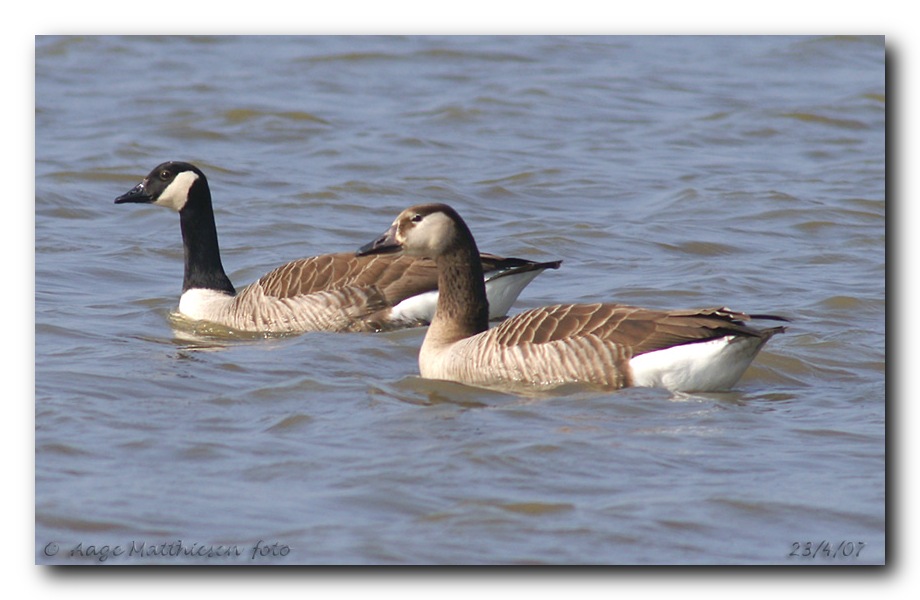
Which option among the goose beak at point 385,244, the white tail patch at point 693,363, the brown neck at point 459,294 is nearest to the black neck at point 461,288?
the brown neck at point 459,294

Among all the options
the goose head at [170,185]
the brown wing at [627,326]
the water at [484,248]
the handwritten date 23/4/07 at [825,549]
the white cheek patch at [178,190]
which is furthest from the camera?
the white cheek patch at [178,190]

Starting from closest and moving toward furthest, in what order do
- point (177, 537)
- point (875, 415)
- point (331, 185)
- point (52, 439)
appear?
point (177, 537), point (52, 439), point (875, 415), point (331, 185)

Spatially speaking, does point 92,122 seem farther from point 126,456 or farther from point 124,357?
point 126,456

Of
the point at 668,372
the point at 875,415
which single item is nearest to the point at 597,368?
the point at 668,372

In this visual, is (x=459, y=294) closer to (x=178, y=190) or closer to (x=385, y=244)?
(x=385, y=244)

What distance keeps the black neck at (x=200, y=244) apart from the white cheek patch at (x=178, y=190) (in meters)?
0.05

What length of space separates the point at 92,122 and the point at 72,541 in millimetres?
12990

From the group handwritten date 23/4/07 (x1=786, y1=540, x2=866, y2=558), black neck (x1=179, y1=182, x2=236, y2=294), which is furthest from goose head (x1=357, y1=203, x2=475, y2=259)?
handwritten date 23/4/07 (x1=786, y1=540, x2=866, y2=558)

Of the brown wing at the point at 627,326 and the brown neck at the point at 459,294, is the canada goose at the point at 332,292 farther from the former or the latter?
the brown wing at the point at 627,326

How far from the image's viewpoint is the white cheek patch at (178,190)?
1188 centimetres

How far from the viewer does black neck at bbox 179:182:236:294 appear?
11945 millimetres

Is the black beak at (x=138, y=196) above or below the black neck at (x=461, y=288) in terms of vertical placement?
above

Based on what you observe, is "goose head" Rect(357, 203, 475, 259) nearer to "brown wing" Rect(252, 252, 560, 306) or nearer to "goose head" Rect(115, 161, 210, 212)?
"brown wing" Rect(252, 252, 560, 306)

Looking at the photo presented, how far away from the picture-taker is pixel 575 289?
12469 mm
